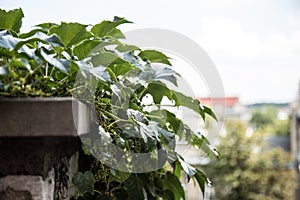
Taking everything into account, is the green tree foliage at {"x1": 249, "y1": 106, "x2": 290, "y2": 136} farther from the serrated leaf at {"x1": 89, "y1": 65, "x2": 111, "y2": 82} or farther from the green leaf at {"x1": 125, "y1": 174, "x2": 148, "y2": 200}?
the serrated leaf at {"x1": 89, "y1": 65, "x2": 111, "y2": 82}

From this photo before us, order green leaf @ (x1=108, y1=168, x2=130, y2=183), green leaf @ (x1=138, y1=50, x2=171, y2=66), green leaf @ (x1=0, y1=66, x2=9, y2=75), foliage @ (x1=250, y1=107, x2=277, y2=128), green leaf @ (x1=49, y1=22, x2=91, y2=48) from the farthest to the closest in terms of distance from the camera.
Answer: foliage @ (x1=250, y1=107, x2=277, y2=128) → green leaf @ (x1=138, y1=50, x2=171, y2=66) → green leaf @ (x1=108, y1=168, x2=130, y2=183) → green leaf @ (x1=49, y1=22, x2=91, y2=48) → green leaf @ (x1=0, y1=66, x2=9, y2=75)

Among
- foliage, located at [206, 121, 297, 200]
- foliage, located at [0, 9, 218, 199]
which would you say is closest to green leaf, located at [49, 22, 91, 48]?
foliage, located at [0, 9, 218, 199]

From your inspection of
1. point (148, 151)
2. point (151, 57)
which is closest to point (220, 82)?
point (151, 57)

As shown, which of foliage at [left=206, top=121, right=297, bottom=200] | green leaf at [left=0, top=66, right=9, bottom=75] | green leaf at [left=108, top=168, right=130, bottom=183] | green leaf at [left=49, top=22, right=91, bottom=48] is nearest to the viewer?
green leaf at [left=0, top=66, right=9, bottom=75]

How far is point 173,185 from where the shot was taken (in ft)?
3.03

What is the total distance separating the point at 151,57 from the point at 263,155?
5.99 meters

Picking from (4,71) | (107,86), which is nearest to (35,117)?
(4,71)

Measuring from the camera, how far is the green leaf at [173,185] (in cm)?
92

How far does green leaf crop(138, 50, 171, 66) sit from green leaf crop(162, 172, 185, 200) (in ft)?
0.80

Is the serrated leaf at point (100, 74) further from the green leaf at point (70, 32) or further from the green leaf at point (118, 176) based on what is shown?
the green leaf at point (118, 176)

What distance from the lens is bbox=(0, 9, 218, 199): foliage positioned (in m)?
0.54

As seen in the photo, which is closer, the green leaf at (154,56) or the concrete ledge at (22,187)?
the concrete ledge at (22,187)

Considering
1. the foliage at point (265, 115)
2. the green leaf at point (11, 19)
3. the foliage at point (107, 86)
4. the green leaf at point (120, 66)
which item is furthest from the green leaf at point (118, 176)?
the foliage at point (265, 115)

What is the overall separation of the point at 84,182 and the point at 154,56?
29 centimetres
